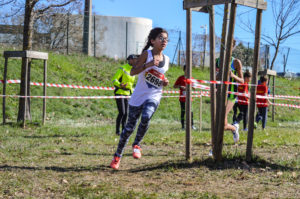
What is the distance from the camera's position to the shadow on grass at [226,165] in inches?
208

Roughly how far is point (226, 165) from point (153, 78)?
1.55m

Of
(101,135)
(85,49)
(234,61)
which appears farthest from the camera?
(85,49)

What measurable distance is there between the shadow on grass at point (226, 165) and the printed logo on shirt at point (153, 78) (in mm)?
1122

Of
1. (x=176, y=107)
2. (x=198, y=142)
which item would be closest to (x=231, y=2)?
(x=198, y=142)

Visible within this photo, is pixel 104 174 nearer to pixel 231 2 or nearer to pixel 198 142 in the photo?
pixel 231 2

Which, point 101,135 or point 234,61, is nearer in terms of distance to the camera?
point 234,61

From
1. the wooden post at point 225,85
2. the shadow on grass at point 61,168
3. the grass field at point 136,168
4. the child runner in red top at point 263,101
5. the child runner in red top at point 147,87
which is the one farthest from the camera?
the child runner in red top at point 263,101

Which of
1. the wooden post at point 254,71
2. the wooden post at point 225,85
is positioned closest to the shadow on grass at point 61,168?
the wooden post at point 225,85

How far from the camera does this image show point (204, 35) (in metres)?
26.9

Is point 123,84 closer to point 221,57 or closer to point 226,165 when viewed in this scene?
point 221,57

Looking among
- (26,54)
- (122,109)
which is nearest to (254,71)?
(122,109)

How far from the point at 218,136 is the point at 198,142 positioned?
280 cm

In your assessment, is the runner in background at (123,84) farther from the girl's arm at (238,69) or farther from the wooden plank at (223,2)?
the wooden plank at (223,2)

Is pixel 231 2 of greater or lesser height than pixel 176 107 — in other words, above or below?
above
